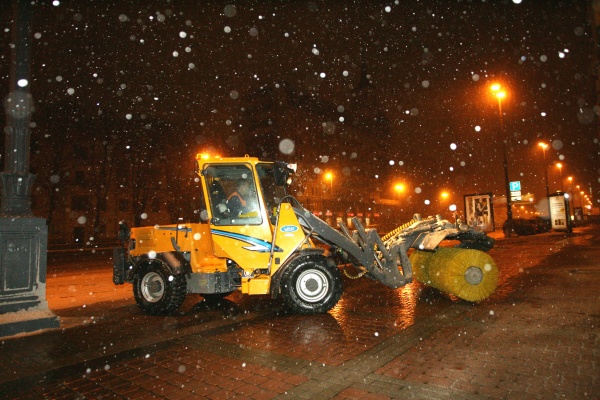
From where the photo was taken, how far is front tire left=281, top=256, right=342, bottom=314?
717cm

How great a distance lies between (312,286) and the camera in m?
7.36

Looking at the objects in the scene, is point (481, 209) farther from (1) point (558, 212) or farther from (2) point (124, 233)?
(2) point (124, 233)

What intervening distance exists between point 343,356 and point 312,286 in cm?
246

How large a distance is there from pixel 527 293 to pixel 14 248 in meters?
9.58

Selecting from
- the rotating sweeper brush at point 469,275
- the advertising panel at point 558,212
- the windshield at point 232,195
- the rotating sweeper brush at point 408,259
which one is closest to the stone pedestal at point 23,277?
the windshield at point 232,195

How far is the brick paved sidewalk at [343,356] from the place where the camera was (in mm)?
4047

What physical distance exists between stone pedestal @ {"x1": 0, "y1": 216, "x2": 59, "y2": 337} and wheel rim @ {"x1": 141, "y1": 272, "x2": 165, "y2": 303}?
65.7 inches

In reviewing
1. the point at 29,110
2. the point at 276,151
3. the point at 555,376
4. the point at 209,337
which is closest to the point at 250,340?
the point at 209,337

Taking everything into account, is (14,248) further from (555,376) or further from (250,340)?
(555,376)

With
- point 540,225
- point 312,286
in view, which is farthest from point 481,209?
point 540,225

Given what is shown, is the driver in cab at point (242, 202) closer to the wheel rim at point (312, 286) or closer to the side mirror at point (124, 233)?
the wheel rim at point (312, 286)

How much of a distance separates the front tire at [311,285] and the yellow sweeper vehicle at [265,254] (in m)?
0.02

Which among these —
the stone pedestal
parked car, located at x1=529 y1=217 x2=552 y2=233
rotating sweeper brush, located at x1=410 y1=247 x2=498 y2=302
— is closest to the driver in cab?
the stone pedestal

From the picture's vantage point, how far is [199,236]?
7.98m
